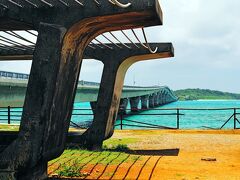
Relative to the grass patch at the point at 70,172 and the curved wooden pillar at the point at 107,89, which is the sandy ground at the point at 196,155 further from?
the curved wooden pillar at the point at 107,89

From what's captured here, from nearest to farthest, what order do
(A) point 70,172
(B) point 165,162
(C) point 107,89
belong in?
(A) point 70,172
(B) point 165,162
(C) point 107,89

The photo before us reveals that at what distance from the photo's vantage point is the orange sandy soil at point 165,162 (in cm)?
1003

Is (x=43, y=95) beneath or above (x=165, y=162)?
above

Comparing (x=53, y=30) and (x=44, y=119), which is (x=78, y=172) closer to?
(x=44, y=119)

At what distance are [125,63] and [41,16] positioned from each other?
21.4 feet

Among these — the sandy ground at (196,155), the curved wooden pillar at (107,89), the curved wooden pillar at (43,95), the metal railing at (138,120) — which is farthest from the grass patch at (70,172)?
the metal railing at (138,120)

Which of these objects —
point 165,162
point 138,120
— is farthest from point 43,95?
point 138,120

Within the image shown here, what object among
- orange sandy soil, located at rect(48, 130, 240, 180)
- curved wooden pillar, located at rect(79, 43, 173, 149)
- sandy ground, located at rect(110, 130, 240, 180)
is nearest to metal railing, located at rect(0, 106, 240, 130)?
sandy ground, located at rect(110, 130, 240, 180)

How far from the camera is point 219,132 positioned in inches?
867

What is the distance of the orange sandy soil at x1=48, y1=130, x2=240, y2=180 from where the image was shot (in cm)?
1003

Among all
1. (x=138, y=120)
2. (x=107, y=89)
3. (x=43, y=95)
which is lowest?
(x=138, y=120)

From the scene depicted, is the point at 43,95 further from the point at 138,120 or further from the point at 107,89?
the point at 138,120

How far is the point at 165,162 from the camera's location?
12016 millimetres

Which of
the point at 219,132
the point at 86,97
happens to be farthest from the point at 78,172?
the point at 86,97
